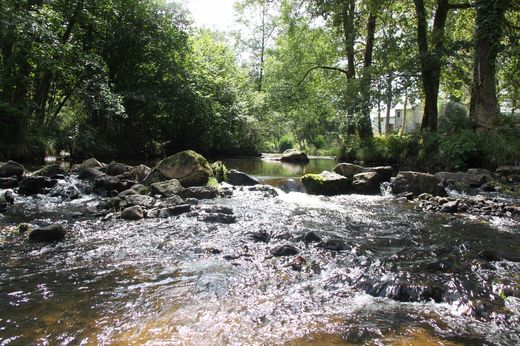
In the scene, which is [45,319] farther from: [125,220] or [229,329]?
[125,220]

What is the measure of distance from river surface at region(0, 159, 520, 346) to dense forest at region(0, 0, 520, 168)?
791cm

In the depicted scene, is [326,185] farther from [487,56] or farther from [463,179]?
[487,56]

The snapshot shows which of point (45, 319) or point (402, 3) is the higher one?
→ point (402, 3)

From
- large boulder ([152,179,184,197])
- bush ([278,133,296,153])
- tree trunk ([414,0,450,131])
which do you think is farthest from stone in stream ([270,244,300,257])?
bush ([278,133,296,153])

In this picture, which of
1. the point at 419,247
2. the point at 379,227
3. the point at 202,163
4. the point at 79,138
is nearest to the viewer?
the point at 419,247

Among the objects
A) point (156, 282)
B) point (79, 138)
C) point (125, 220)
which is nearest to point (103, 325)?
point (156, 282)

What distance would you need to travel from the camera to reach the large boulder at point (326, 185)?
12.6 meters

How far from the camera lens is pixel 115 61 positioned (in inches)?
846

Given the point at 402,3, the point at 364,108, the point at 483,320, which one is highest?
the point at 402,3

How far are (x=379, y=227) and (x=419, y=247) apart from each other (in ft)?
4.99

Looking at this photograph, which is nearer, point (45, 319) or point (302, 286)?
point (45, 319)

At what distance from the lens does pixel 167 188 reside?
11.2m

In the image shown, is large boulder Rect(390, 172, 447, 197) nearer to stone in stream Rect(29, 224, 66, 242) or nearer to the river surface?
the river surface

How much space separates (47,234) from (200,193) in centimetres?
528
